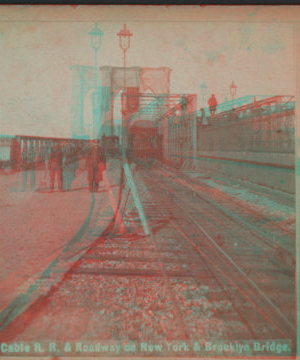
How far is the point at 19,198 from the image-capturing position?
3736mm

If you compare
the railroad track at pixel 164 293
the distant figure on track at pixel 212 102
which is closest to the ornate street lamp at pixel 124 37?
the distant figure on track at pixel 212 102

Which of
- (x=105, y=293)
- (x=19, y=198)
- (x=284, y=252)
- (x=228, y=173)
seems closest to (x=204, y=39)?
(x=284, y=252)

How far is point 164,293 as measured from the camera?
2.24 meters

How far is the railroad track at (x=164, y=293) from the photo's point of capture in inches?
72.4

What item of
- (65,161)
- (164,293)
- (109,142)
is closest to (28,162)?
(109,142)

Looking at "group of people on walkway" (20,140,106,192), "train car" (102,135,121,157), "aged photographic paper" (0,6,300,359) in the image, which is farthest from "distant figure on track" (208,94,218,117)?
"train car" (102,135,121,157)

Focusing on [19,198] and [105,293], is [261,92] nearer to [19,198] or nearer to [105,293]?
[105,293]

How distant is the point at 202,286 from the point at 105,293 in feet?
2.88

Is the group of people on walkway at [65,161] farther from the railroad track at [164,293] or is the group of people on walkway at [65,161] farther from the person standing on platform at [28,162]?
the railroad track at [164,293]

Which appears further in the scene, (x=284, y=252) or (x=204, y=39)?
(x=284, y=252)

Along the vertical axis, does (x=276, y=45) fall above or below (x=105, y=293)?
above

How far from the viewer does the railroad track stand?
1.84 metres

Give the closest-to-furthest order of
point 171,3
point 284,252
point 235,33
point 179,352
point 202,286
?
1. point 179,352
2. point 171,3
3. point 235,33
4. point 202,286
5. point 284,252

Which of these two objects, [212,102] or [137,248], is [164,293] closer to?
[137,248]
